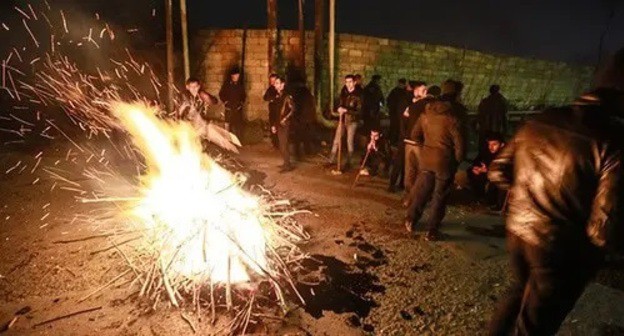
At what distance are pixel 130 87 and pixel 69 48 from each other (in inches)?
80.2

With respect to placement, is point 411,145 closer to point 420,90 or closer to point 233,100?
point 420,90

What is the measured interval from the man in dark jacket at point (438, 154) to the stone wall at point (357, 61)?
7253 mm

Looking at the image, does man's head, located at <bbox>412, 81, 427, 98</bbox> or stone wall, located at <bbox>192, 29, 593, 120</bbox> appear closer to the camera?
man's head, located at <bbox>412, 81, 427, 98</bbox>

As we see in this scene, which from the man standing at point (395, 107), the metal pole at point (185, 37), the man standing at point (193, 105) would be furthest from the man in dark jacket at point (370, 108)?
the metal pole at point (185, 37)

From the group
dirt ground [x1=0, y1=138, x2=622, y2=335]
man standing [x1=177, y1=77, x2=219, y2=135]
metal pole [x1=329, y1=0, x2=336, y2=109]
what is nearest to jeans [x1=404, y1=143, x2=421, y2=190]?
dirt ground [x1=0, y1=138, x2=622, y2=335]

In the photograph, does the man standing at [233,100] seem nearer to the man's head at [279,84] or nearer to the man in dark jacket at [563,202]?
the man's head at [279,84]

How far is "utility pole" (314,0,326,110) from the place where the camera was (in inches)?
480

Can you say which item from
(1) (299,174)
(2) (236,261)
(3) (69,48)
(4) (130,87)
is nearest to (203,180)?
(2) (236,261)

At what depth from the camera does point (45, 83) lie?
43.6 feet

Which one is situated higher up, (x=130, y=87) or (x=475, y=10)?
(x=475, y=10)

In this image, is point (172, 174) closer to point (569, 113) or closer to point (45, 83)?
point (569, 113)

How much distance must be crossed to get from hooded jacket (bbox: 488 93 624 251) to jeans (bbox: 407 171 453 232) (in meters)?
2.65

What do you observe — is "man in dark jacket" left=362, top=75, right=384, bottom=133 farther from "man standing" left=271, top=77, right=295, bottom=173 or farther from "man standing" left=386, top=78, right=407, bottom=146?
"man standing" left=271, top=77, right=295, bottom=173

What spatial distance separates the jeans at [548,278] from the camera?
2750 millimetres
